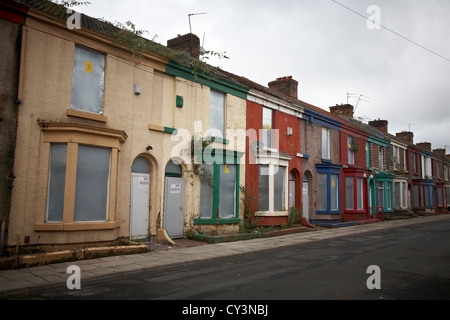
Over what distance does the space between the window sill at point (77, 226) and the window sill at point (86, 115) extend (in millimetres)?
3182

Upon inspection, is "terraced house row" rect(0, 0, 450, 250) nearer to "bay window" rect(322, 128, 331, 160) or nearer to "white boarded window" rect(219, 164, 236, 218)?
"white boarded window" rect(219, 164, 236, 218)

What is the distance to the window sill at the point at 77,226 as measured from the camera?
9.20m

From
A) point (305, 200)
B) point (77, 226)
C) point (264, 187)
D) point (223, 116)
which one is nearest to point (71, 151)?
point (77, 226)

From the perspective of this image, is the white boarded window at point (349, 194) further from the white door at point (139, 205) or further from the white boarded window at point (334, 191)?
the white door at point (139, 205)

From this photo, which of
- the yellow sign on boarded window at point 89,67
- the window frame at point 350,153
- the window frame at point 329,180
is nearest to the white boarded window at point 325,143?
the window frame at point 329,180

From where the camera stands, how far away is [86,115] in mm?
10375

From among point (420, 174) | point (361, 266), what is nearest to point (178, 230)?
point (361, 266)

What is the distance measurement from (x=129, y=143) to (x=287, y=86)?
14616mm

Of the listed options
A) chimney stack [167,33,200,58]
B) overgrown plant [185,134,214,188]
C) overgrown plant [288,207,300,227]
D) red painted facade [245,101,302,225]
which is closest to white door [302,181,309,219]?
red painted facade [245,101,302,225]

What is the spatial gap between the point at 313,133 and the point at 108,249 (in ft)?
47.6

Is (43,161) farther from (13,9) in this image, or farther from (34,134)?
(13,9)

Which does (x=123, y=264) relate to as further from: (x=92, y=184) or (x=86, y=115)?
(x=86, y=115)

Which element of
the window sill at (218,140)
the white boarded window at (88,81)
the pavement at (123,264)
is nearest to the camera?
the pavement at (123,264)
